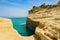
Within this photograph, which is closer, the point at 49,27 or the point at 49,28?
the point at 49,28

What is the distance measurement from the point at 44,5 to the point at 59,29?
2958 centimetres

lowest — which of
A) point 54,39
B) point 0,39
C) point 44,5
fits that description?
point 54,39

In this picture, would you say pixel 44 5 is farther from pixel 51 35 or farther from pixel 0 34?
pixel 0 34

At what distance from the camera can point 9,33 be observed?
786 centimetres

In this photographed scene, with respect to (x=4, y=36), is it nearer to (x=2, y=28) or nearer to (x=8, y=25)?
(x=2, y=28)

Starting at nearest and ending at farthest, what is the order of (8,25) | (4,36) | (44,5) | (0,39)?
(0,39)
(4,36)
(8,25)
(44,5)

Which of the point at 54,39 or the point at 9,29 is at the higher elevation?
the point at 9,29

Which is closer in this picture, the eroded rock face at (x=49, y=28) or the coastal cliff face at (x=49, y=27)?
the eroded rock face at (x=49, y=28)

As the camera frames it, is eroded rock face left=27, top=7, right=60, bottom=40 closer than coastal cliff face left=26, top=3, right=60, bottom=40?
Yes

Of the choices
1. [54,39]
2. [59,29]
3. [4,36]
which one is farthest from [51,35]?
[4,36]

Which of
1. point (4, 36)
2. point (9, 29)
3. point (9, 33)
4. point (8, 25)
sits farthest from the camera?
point (8, 25)

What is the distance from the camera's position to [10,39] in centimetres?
702

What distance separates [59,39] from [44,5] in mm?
30411

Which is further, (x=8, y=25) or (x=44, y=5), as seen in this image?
(x=44, y=5)
